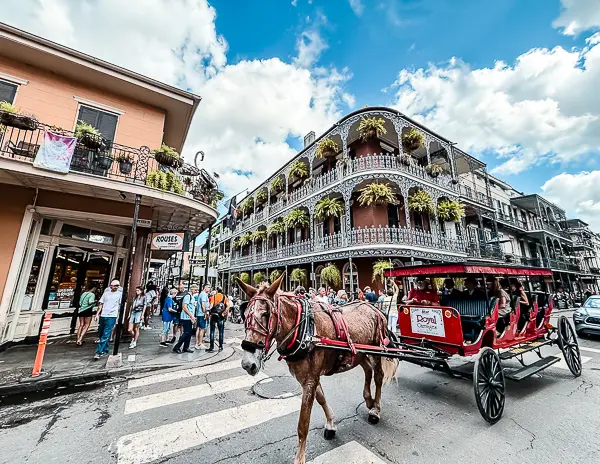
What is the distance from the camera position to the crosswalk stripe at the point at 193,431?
3088mm

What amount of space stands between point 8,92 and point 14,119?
2.73 metres

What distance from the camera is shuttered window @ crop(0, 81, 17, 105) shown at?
812 centimetres

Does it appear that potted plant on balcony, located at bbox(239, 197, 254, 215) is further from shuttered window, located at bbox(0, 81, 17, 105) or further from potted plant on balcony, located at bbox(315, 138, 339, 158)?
shuttered window, located at bbox(0, 81, 17, 105)

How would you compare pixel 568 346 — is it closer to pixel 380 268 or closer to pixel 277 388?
pixel 277 388

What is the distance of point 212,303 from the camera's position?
8.56 metres

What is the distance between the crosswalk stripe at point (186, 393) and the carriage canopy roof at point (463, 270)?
389 centimetres

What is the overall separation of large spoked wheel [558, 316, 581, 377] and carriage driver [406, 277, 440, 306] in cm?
248

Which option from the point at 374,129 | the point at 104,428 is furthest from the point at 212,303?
the point at 374,129

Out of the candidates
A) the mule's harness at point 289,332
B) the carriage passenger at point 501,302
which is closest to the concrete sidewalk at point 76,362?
the mule's harness at point 289,332

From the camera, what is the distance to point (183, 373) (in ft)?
19.6

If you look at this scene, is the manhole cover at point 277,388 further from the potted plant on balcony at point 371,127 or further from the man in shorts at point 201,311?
the potted plant on balcony at point 371,127

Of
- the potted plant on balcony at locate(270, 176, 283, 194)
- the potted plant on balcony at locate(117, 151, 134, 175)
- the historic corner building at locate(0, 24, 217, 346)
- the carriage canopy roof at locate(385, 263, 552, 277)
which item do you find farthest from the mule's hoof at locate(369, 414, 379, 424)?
the potted plant on balcony at locate(270, 176, 283, 194)

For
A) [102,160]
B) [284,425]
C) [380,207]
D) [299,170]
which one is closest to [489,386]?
[284,425]

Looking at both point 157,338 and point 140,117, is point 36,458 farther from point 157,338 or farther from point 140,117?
point 140,117
